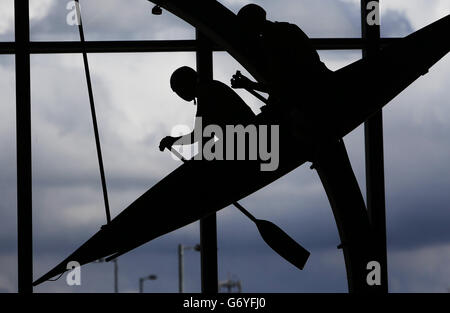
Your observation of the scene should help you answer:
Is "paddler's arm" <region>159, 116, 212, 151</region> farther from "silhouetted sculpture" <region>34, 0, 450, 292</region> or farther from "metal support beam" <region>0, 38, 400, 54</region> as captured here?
"metal support beam" <region>0, 38, 400, 54</region>

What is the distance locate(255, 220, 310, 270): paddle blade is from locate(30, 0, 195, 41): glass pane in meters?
2.04

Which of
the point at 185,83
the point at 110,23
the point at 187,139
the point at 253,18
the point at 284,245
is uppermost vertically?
the point at 110,23

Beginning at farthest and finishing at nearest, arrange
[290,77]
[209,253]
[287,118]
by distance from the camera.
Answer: [209,253]
[290,77]
[287,118]

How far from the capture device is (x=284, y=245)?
22.9ft

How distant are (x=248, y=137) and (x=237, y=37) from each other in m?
0.86

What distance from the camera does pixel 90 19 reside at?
8.45m

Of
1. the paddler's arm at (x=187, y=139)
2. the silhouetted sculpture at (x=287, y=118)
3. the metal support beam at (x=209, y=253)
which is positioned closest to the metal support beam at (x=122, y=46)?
the metal support beam at (x=209, y=253)

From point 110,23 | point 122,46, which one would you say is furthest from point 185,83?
point 110,23

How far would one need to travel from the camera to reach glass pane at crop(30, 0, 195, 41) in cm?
831

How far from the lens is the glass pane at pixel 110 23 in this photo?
831 centimetres

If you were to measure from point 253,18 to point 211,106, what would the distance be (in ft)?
2.24

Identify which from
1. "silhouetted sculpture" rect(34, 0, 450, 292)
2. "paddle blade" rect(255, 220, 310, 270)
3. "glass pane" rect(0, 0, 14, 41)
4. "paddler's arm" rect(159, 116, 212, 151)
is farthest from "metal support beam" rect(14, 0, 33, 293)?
"paddle blade" rect(255, 220, 310, 270)

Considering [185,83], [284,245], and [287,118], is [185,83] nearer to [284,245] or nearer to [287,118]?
[287,118]
